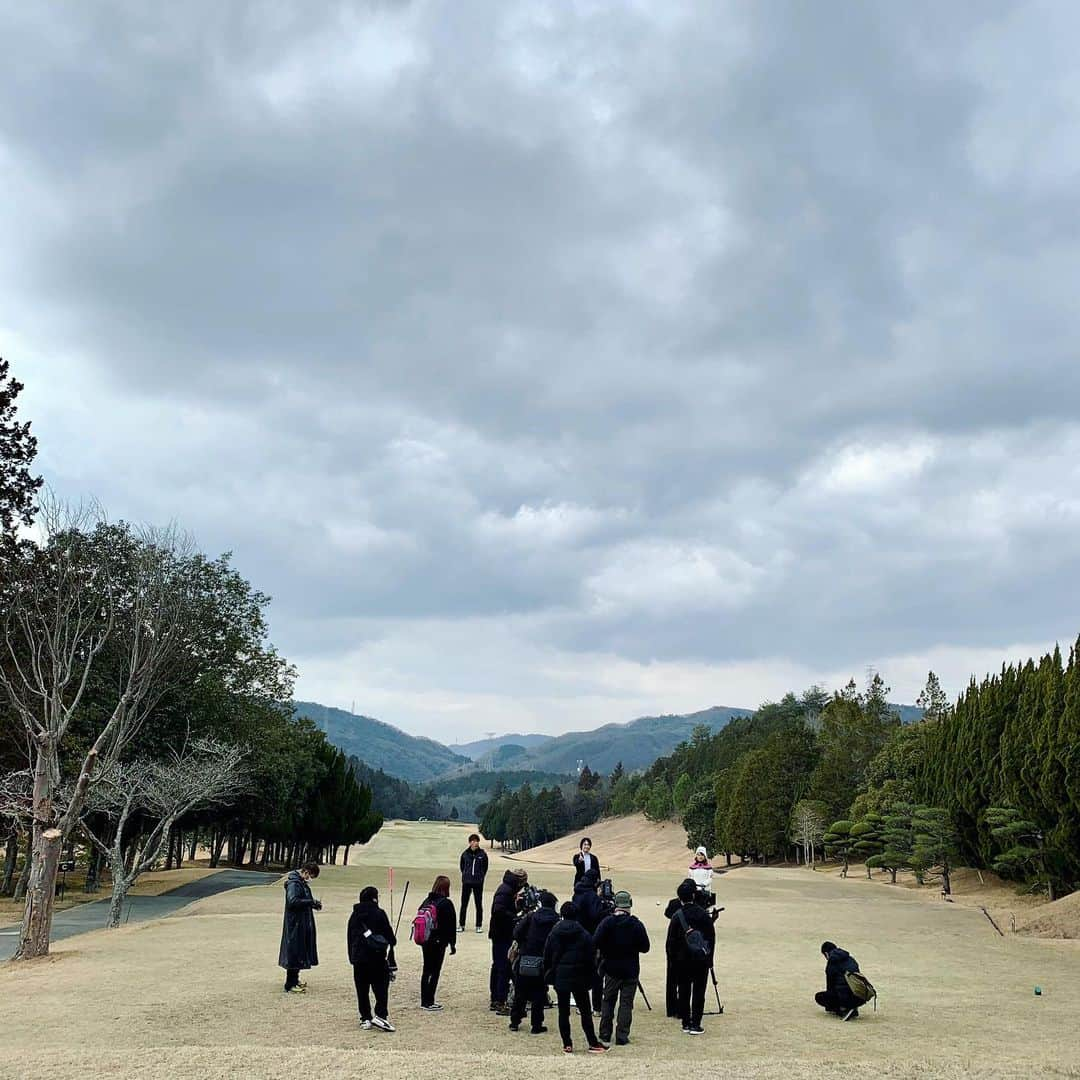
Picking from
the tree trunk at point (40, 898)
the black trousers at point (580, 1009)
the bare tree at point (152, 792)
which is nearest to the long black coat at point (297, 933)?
the black trousers at point (580, 1009)

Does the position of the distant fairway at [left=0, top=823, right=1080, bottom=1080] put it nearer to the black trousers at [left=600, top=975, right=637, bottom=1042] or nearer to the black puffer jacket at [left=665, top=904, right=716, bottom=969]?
the black trousers at [left=600, top=975, right=637, bottom=1042]

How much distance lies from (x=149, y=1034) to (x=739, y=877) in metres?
44.6

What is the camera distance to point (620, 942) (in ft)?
39.7

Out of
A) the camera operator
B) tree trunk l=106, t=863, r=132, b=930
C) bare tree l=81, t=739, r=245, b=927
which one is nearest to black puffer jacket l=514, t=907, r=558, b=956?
the camera operator

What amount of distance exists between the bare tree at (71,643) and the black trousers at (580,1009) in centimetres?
1366

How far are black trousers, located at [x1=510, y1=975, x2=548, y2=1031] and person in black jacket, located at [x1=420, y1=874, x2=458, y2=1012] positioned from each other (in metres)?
1.35

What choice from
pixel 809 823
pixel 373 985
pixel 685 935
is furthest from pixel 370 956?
pixel 809 823

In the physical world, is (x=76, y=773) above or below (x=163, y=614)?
below

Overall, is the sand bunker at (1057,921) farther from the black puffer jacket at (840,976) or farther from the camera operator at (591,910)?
the camera operator at (591,910)

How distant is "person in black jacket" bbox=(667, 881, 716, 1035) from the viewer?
42.0 feet

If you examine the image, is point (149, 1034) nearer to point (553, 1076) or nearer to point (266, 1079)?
point (266, 1079)

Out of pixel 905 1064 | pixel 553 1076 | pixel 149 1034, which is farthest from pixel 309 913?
pixel 905 1064

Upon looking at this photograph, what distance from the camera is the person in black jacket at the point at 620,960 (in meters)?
12.1

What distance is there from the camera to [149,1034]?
1216 centimetres
